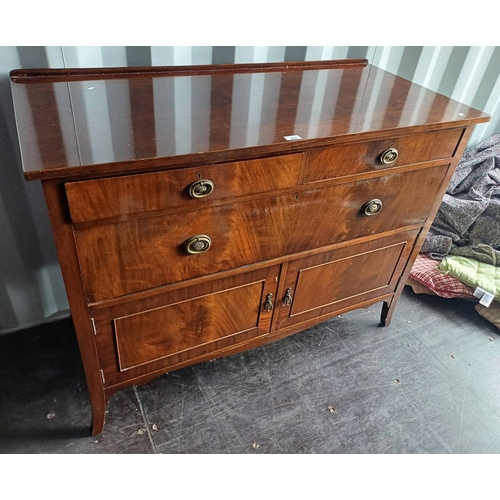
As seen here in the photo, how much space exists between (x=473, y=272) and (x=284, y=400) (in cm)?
100

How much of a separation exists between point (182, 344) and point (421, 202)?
0.84 metres

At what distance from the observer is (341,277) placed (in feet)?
4.50

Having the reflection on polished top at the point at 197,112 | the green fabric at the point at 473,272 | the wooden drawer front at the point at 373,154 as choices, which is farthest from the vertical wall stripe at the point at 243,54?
the green fabric at the point at 473,272

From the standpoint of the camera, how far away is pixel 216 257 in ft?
3.47

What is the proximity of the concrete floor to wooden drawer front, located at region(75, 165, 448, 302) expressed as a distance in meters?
0.55

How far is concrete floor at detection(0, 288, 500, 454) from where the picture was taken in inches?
51.0

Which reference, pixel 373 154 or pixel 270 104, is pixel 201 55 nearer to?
pixel 270 104

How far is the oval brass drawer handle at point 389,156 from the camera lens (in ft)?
3.57

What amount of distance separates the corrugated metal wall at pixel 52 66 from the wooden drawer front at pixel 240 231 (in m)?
0.54

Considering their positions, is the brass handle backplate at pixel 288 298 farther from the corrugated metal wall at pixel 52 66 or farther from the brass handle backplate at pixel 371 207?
the corrugated metal wall at pixel 52 66

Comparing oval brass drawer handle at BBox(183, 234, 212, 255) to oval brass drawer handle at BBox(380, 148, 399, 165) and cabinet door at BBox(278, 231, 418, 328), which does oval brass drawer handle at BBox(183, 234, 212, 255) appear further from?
oval brass drawer handle at BBox(380, 148, 399, 165)

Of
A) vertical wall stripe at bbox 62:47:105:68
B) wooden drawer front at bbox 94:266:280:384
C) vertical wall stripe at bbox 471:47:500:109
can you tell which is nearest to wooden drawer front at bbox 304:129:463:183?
wooden drawer front at bbox 94:266:280:384
